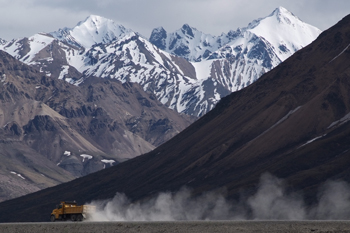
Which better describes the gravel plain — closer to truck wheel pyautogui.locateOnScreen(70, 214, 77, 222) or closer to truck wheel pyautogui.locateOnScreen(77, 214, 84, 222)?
truck wheel pyautogui.locateOnScreen(77, 214, 84, 222)

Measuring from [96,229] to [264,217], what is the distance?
92203 millimetres

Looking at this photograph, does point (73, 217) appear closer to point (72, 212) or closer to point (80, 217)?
point (72, 212)

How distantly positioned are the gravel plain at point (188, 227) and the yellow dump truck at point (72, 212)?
418 inches

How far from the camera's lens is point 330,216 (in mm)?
148375

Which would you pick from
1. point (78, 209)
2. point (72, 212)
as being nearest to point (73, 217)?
point (72, 212)

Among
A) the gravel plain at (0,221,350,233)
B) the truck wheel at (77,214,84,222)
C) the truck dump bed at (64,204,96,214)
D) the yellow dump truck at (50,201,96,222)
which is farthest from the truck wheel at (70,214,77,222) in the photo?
the gravel plain at (0,221,350,233)

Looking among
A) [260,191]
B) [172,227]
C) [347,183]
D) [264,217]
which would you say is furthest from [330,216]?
[172,227]

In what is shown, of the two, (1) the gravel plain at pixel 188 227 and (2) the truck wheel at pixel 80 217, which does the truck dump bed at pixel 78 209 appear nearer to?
(2) the truck wheel at pixel 80 217

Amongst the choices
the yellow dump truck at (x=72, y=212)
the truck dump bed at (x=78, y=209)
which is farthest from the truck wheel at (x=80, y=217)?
the truck dump bed at (x=78, y=209)

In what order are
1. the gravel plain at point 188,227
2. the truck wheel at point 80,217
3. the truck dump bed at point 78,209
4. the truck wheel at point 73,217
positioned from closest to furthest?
the gravel plain at point 188,227 → the truck dump bed at point 78,209 → the truck wheel at point 80,217 → the truck wheel at point 73,217

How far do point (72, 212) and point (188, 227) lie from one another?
2246cm

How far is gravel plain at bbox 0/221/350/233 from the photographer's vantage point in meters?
58.4

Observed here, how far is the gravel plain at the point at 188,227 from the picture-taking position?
58447 millimetres

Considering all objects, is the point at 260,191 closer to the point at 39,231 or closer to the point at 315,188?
the point at 315,188
